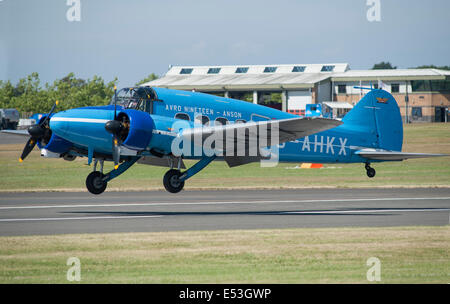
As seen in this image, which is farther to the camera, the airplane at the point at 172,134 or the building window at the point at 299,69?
the building window at the point at 299,69

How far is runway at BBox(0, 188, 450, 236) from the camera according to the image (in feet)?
64.1

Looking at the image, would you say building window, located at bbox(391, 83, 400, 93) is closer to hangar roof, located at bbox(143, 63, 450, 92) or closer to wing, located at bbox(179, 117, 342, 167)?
hangar roof, located at bbox(143, 63, 450, 92)

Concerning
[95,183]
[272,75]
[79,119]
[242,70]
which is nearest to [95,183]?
[95,183]

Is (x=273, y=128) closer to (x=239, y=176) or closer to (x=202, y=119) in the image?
(x=202, y=119)

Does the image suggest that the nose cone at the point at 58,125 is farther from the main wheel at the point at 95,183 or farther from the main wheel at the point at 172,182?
the main wheel at the point at 172,182

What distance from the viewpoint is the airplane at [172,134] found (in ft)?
66.6

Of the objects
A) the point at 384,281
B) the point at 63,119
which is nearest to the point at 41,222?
the point at 63,119

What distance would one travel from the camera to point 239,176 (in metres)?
39.4

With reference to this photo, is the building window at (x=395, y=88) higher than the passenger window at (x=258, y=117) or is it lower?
higher

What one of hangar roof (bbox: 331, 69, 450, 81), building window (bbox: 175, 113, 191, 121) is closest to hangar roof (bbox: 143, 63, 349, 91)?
hangar roof (bbox: 331, 69, 450, 81)

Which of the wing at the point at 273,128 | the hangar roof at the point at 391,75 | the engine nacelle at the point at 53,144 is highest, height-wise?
the hangar roof at the point at 391,75

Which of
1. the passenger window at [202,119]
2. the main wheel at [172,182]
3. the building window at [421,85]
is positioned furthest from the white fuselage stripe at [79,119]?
the building window at [421,85]

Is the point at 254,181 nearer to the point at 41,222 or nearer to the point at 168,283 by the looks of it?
the point at 41,222

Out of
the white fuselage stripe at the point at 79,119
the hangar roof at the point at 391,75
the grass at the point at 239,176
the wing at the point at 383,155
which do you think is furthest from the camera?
the hangar roof at the point at 391,75
